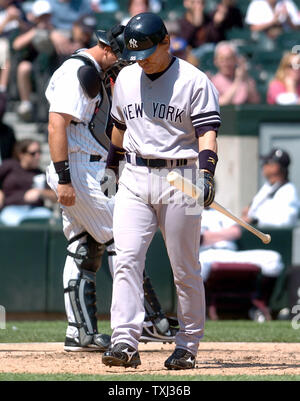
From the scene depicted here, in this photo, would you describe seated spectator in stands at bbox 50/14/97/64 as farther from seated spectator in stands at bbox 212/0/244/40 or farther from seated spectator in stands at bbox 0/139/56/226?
seated spectator in stands at bbox 212/0/244/40

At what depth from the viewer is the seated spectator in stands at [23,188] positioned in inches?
442

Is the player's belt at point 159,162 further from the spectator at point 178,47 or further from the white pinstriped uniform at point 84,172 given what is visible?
the spectator at point 178,47

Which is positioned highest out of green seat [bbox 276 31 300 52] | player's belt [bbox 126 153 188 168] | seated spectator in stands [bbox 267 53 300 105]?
green seat [bbox 276 31 300 52]

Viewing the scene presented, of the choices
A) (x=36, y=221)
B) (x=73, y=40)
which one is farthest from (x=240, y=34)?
(x=36, y=221)

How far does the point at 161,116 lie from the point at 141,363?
1.48 meters

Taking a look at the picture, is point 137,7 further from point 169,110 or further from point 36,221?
point 169,110

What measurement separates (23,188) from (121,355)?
5975 millimetres

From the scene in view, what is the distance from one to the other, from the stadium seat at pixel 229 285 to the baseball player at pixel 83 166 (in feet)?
12.7

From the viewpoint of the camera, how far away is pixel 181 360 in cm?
576

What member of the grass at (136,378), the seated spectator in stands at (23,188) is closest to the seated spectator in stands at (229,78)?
the seated spectator in stands at (23,188)

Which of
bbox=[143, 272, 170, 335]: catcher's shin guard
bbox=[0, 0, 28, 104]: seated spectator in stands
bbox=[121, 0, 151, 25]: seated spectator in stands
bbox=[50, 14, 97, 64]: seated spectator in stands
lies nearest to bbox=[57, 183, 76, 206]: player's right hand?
bbox=[143, 272, 170, 335]: catcher's shin guard

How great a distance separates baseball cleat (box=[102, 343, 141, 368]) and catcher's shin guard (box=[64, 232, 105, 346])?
3.60 feet

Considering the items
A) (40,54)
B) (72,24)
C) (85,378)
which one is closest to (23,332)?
(85,378)

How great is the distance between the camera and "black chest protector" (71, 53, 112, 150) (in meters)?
6.62
